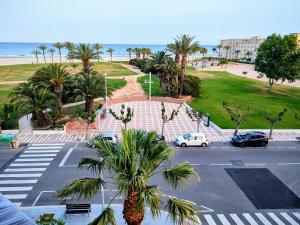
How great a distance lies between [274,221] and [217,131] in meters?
17.2

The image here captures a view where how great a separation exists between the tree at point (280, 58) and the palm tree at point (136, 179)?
162ft

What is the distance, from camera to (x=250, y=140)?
2902 cm

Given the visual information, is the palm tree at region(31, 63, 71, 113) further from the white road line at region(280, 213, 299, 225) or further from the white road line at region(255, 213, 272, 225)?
the white road line at region(280, 213, 299, 225)

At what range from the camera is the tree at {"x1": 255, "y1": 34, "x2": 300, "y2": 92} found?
52.4 m

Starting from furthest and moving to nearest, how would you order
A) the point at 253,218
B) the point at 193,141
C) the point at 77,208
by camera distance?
1. the point at 193,141
2. the point at 253,218
3. the point at 77,208

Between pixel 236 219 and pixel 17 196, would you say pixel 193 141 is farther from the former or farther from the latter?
pixel 17 196

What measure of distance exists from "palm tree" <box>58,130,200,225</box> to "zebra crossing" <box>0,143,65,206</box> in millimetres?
11003

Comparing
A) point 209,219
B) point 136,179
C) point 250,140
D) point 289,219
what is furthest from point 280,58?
point 136,179

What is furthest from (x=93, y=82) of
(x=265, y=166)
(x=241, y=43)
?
(x=241, y=43)

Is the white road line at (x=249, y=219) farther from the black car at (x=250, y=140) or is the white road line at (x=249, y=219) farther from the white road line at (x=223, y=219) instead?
the black car at (x=250, y=140)

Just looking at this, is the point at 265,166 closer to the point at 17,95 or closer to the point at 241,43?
the point at 17,95

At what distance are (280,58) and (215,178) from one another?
40484 mm

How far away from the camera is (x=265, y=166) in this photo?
24.9 meters

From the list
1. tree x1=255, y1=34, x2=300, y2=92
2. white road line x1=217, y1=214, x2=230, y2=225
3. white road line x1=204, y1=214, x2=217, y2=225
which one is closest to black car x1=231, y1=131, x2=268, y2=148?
white road line x1=217, y1=214, x2=230, y2=225
